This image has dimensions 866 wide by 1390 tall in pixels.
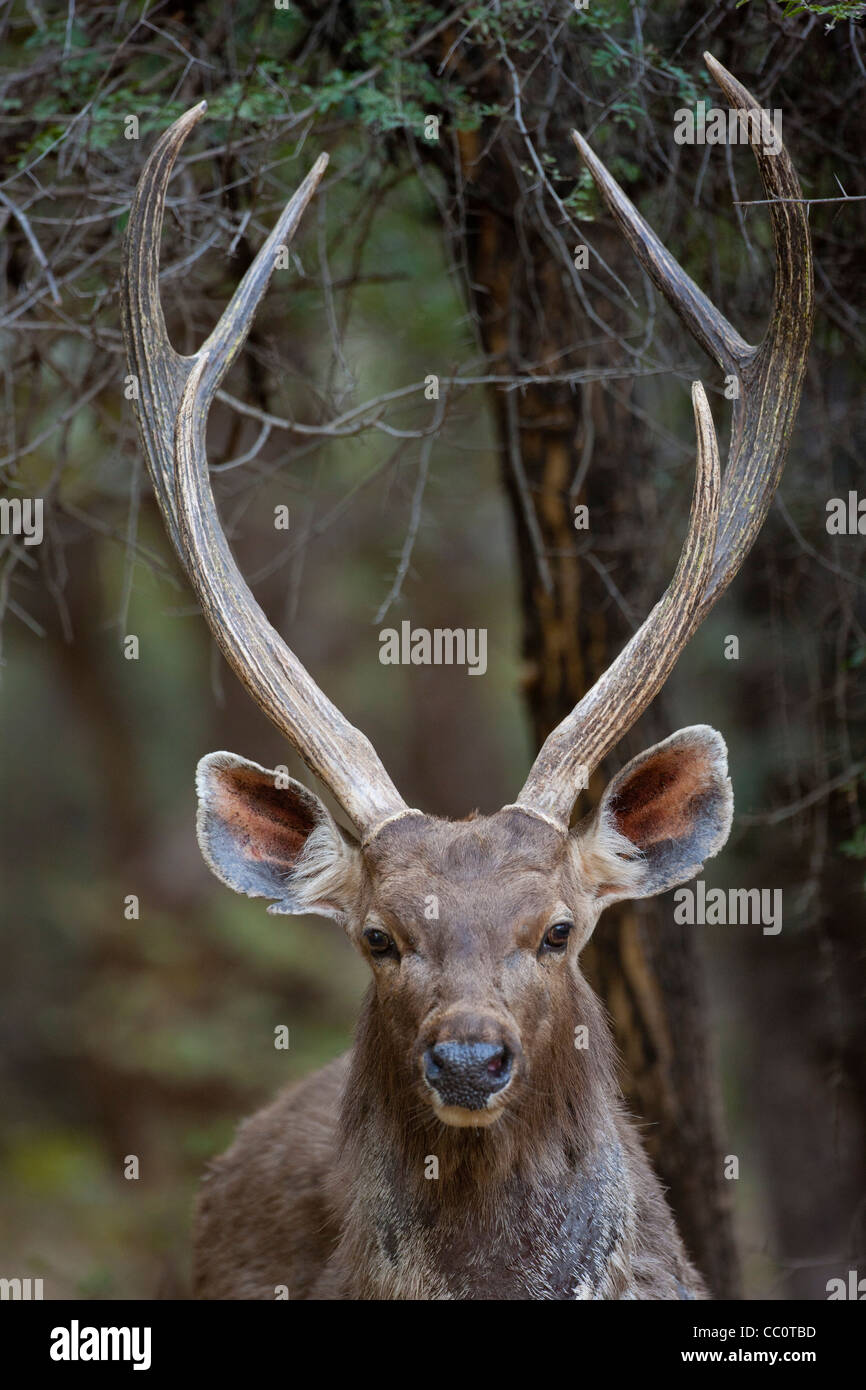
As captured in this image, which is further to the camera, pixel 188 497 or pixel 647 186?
pixel 647 186

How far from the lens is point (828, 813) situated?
675 cm

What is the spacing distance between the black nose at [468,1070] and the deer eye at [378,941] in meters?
0.41

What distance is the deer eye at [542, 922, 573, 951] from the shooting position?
374 centimetres

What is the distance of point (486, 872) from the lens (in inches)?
146

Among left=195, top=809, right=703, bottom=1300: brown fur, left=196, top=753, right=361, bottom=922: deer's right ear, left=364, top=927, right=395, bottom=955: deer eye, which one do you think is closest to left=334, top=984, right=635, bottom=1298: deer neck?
left=195, top=809, right=703, bottom=1300: brown fur

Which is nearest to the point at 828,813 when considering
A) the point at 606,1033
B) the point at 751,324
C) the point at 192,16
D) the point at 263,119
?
the point at 751,324

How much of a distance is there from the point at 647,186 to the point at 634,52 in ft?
2.25

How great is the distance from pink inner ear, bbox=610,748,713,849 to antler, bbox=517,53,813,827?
0.14 meters

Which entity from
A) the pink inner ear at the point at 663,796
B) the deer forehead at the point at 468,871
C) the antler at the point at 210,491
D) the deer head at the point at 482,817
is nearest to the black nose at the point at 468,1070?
the deer head at the point at 482,817

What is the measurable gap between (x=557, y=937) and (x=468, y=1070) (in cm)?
56

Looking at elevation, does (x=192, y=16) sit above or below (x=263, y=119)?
above

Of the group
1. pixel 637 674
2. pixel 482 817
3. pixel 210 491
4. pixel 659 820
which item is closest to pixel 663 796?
pixel 659 820
